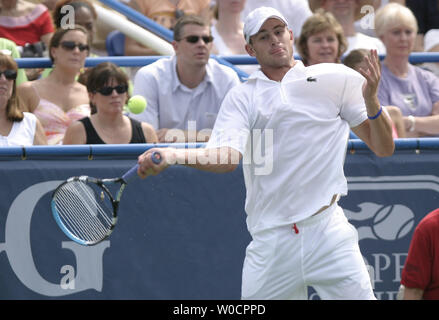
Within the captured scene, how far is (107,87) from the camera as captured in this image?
648cm

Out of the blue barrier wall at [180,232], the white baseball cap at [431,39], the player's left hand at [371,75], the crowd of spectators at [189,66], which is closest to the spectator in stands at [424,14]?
the white baseball cap at [431,39]

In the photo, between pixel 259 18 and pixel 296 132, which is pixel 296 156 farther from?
pixel 259 18

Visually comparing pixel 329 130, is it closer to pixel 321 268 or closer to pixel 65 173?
pixel 321 268

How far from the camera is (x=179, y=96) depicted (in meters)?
6.95

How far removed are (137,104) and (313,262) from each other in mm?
2323

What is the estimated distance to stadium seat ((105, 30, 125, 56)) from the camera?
8297mm

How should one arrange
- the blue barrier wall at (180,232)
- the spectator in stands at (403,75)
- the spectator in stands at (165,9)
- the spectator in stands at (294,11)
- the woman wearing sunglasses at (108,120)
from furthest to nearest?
the spectator in stands at (165,9) → the spectator in stands at (294,11) → the spectator in stands at (403,75) → the woman wearing sunglasses at (108,120) → the blue barrier wall at (180,232)

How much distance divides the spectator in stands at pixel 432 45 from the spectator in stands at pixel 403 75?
0.76 m

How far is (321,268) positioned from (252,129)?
2.61 ft

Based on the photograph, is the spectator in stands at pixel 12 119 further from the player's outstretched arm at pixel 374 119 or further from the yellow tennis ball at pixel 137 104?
the player's outstretched arm at pixel 374 119

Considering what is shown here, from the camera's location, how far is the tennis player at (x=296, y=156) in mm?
4715

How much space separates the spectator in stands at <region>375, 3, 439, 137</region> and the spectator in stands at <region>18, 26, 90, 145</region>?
7.54 feet
